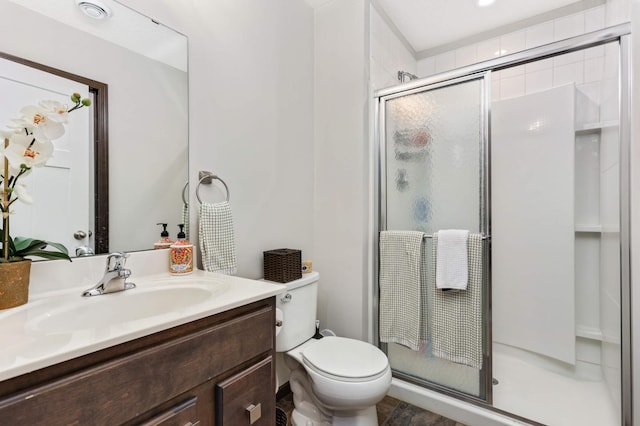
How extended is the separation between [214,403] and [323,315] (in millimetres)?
1227

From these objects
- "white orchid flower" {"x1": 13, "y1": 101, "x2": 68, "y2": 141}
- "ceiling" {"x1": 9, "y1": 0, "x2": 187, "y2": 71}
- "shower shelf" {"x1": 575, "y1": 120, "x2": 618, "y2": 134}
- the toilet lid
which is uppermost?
"ceiling" {"x1": 9, "y1": 0, "x2": 187, "y2": 71}

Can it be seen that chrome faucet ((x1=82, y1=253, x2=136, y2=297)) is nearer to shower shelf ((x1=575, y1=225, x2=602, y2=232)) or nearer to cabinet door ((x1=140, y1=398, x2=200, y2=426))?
cabinet door ((x1=140, y1=398, x2=200, y2=426))

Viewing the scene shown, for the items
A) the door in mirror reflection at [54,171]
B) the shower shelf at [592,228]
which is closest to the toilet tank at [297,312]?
the door in mirror reflection at [54,171]

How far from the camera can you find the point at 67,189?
38.6 inches

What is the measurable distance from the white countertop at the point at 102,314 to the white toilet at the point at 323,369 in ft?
1.66

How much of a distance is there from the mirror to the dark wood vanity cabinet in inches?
22.3

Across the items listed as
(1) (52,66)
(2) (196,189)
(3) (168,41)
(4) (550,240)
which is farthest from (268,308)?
(4) (550,240)

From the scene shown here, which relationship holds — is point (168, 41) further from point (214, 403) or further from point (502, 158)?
point (502, 158)

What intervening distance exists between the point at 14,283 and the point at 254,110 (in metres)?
1.19

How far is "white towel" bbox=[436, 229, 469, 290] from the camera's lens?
151 cm

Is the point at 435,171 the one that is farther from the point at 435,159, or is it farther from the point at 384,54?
the point at 384,54

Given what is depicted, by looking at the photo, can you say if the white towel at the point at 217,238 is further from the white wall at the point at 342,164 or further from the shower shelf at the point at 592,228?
the shower shelf at the point at 592,228

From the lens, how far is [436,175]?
65.6 inches

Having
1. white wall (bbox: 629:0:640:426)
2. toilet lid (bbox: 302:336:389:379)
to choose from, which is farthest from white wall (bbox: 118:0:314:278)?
white wall (bbox: 629:0:640:426)
